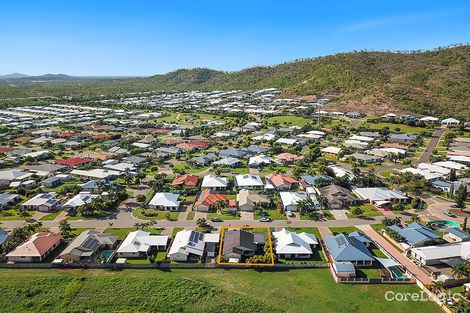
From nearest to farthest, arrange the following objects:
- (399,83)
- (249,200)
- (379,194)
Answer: (249,200), (379,194), (399,83)

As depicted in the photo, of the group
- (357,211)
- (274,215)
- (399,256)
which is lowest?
(399,256)

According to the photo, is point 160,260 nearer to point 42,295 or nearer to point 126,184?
point 42,295

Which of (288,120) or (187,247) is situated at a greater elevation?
(288,120)

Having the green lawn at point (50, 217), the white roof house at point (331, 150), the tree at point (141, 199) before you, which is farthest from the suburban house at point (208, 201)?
the white roof house at point (331, 150)

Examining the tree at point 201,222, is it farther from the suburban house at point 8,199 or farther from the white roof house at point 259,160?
the suburban house at point 8,199

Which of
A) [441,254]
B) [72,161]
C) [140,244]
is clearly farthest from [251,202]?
[72,161]

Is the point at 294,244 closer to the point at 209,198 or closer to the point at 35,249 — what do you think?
the point at 209,198

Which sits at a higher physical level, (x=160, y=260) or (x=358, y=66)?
(x=358, y=66)

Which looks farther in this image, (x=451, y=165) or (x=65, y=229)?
(x=451, y=165)

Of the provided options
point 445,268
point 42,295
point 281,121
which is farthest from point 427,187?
point 281,121
